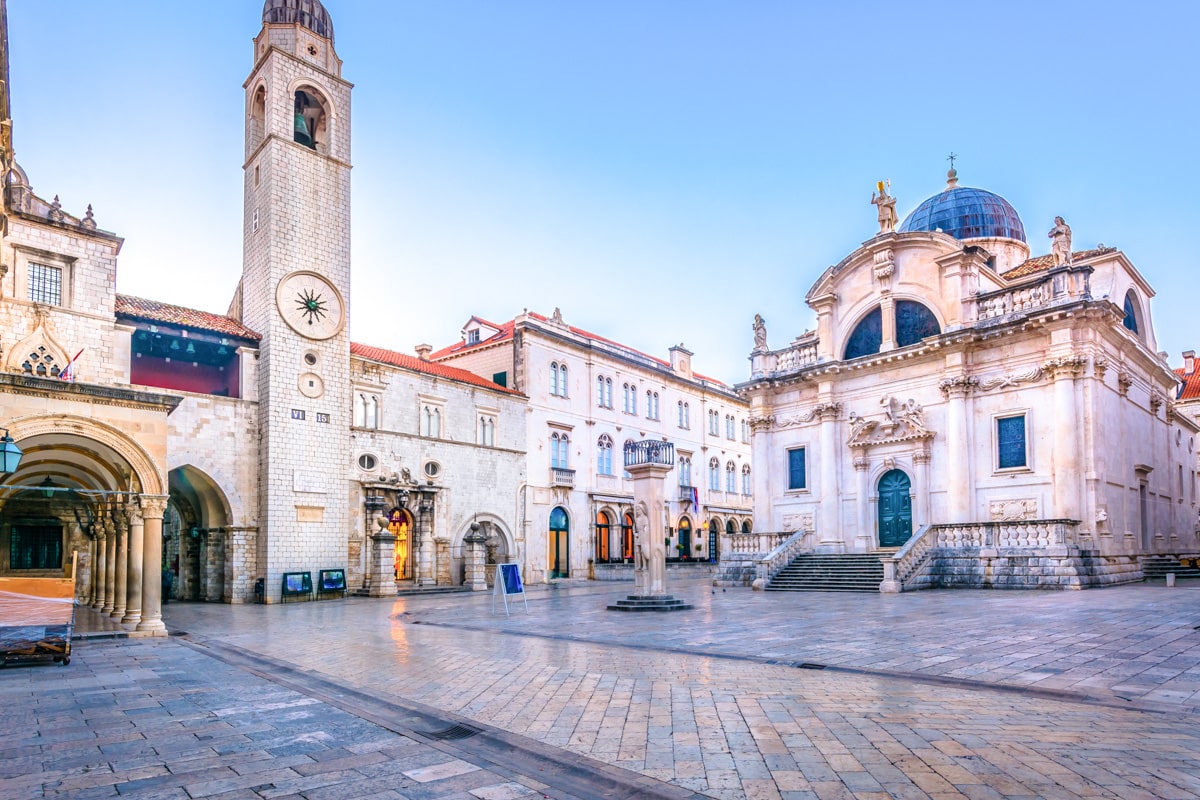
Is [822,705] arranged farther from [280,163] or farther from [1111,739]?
[280,163]

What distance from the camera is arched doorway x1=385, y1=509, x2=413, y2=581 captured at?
34562mm

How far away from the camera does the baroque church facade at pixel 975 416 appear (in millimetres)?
26625

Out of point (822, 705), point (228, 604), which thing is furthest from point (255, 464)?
point (822, 705)

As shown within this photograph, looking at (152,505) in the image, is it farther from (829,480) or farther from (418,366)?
(829,480)

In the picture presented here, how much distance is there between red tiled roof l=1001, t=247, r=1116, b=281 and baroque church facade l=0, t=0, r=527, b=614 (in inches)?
939

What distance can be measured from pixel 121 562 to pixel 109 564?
2.79 metres

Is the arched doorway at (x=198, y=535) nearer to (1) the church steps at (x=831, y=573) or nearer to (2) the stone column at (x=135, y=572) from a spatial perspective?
(2) the stone column at (x=135, y=572)

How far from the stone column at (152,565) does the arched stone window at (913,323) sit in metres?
26.3

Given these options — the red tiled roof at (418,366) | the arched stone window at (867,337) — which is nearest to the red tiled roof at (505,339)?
the red tiled roof at (418,366)

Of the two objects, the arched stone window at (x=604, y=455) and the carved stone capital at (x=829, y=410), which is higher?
the carved stone capital at (x=829, y=410)

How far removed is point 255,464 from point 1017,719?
2728cm

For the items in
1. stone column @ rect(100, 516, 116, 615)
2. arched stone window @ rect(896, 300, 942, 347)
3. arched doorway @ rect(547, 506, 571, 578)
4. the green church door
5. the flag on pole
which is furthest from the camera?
arched doorway @ rect(547, 506, 571, 578)

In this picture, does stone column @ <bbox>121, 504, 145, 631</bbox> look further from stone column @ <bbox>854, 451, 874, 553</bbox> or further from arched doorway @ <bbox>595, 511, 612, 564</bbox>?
arched doorway @ <bbox>595, 511, 612, 564</bbox>

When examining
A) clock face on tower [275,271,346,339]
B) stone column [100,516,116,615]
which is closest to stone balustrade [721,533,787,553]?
clock face on tower [275,271,346,339]
